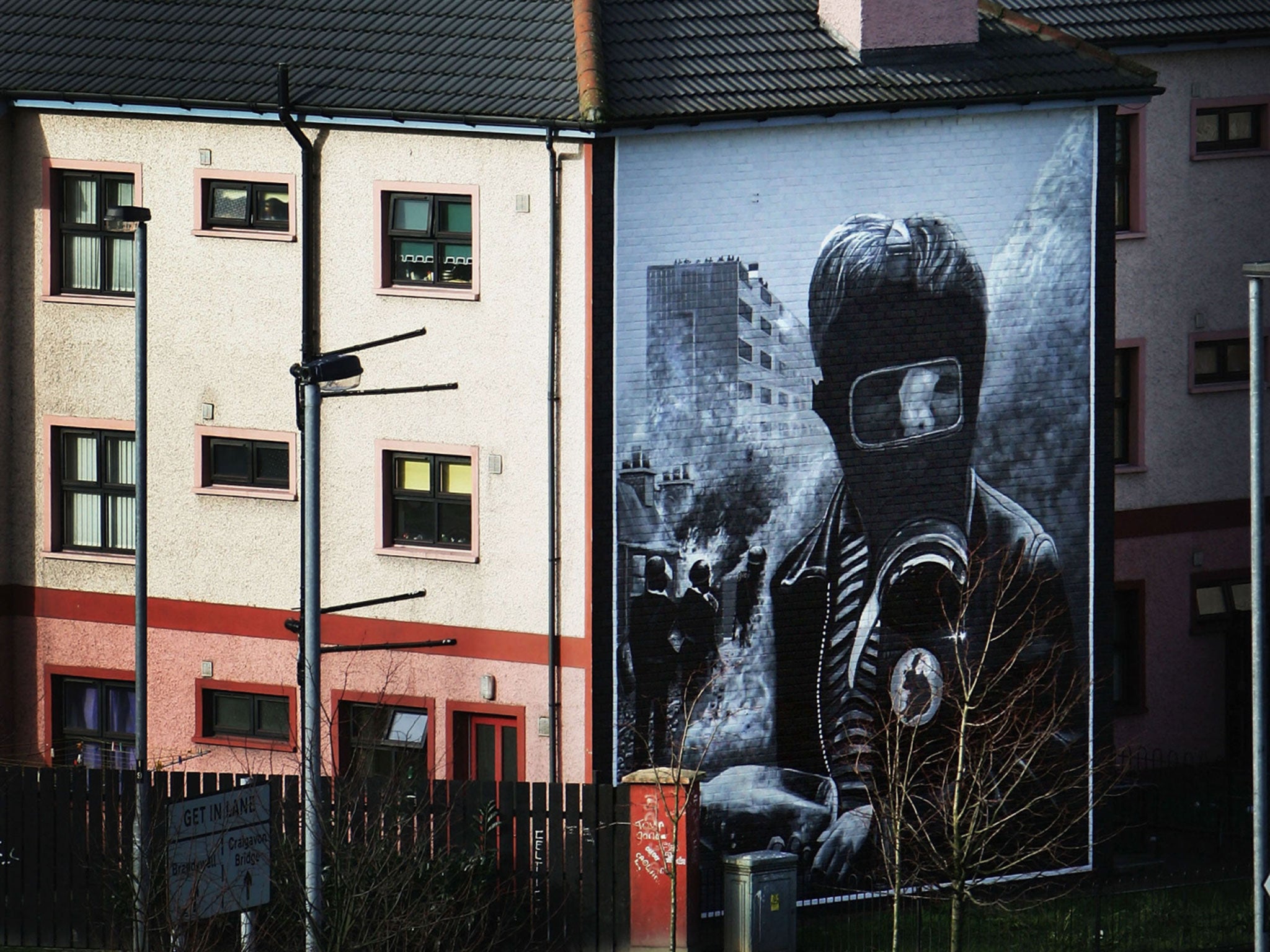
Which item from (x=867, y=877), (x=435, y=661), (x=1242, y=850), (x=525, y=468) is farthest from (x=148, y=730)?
(x=1242, y=850)

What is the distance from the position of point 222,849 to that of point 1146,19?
2196 centimetres

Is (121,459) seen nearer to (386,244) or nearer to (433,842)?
(386,244)

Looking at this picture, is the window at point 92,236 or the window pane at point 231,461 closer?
the window pane at point 231,461

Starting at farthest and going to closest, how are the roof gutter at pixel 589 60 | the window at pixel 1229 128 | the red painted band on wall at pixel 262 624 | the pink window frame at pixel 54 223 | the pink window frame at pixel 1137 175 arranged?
the window at pixel 1229 128 → the pink window frame at pixel 1137 175 → the pink window frame at pixel 54 223 → the red painted band on wall at pixel 262 624 → the roof gutter at pixel 589 60

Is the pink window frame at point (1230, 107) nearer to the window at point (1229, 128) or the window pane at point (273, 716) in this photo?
the window at point (1229, 128)

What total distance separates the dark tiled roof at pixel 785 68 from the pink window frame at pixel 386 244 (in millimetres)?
2512

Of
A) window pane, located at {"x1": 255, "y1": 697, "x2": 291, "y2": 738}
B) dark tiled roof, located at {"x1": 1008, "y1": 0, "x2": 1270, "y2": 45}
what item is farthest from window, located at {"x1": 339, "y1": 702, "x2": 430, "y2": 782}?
dark tiled roof, located at {"x1": 1008, "y1": 0, "x2": 1270, "y2": 45}

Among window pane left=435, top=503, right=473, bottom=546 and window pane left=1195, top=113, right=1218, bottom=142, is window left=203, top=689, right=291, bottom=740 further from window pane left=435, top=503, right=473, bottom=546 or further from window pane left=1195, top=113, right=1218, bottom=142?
window pane left=1195, top=113, right=1218, bottom=142

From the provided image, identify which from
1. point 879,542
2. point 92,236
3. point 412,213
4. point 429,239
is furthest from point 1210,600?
point 92,236

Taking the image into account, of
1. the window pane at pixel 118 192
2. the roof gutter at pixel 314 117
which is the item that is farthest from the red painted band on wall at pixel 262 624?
the roof gutter at pixel 314 117

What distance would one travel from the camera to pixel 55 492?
33.2 meters

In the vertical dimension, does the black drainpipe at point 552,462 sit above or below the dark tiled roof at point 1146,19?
below

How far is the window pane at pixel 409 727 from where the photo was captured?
31.5 m

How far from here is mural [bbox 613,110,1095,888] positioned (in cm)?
3016
